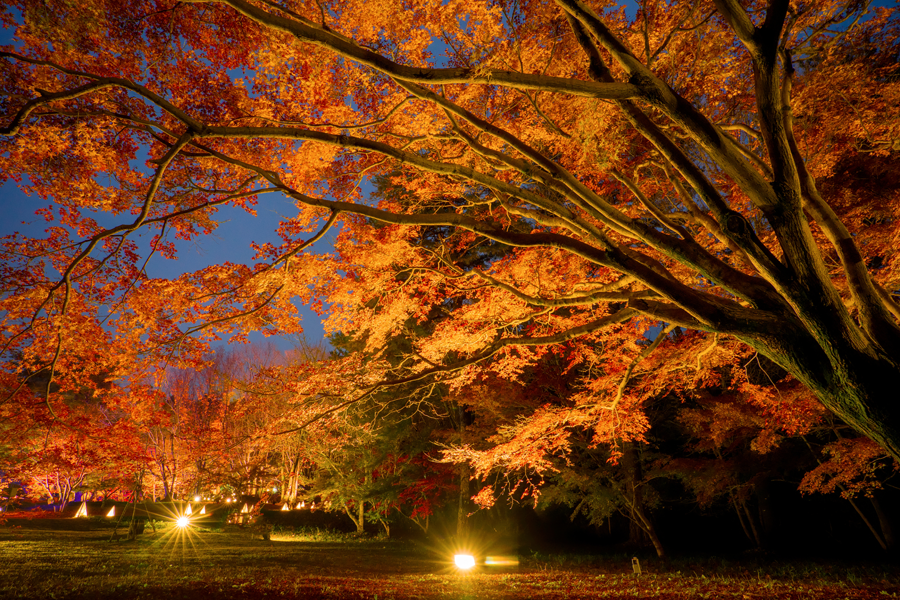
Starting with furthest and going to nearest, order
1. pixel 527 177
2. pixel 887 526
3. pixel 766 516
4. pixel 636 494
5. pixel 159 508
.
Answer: pixel 159 508
pixel 766 516
pixel 636 494
pixel 887 526
pixel 527 177

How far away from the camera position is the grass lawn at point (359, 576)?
579 centimetres

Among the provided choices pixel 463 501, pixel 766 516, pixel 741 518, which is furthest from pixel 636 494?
pixel 463 501

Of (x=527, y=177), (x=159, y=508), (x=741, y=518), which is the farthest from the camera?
(x=159, y=508)

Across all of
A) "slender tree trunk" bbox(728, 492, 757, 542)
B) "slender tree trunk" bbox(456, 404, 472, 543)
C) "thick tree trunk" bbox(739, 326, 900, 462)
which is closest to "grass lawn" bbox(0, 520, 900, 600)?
"slender tree trunk" bbox(456, 404, 472, 543)

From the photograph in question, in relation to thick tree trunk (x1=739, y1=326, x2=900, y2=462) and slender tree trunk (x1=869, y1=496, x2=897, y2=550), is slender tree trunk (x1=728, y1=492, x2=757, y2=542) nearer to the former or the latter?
slender tree trunk (x1=869, y1=496, x2=897, y2=550)

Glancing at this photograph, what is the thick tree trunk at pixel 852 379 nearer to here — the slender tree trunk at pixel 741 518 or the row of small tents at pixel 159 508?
the slender tree trunk at pixel 741 518

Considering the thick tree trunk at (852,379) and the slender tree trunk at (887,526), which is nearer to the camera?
the thick tree trunk at (852,379)

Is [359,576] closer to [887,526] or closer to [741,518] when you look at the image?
[741,518]

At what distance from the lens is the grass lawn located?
19.0ft

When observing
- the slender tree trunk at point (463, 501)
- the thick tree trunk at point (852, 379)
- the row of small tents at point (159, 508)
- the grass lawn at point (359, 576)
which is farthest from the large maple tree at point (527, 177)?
the row of small tents at point (159, 508)

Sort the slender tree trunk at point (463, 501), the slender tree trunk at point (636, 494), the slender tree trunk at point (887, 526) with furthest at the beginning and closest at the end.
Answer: the slender tree trunk at point (463, 501)
the slender tree trunk at point (636, 494)
the slender tree trunk at point (887, 526)

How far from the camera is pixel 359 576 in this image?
25.6ft

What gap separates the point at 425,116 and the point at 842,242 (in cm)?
484

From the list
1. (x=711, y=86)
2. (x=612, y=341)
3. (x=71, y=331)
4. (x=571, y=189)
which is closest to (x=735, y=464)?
(x=612, y=341)
